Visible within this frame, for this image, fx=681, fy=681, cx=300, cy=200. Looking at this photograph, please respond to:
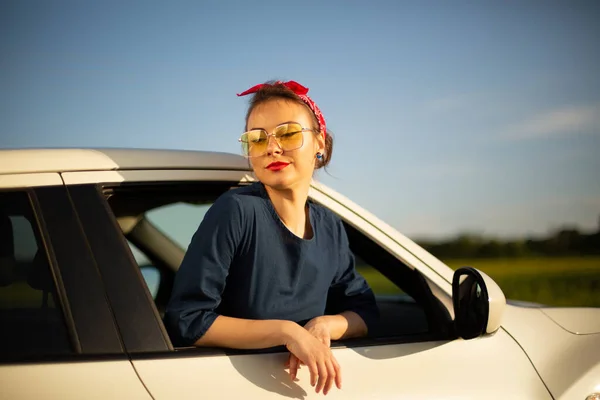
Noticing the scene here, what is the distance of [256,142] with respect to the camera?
213 cm

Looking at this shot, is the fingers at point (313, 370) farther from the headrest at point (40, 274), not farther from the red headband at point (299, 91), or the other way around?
the red headband at point (299, 91)

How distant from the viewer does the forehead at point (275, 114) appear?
2.15 meters

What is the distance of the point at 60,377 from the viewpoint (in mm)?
1640

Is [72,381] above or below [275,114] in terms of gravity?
below

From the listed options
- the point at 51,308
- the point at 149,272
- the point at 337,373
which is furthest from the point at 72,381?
the point at 149,272

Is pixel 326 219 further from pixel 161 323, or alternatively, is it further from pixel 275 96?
pixel 161 323

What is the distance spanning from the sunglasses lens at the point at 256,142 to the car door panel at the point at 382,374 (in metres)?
0.63

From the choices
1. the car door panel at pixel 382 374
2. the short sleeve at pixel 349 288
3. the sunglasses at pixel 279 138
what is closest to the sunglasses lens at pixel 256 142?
the sunglasses at pixel 279 138

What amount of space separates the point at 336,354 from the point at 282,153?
631 millimetres

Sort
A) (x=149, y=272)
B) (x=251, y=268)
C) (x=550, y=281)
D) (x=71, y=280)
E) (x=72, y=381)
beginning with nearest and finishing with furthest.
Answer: (x=72, y=381)
(x=71, y=280)
(x=251, y=268)
(x=149, y=272)
(x=550, y=281)

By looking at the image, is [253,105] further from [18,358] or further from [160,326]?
[18,358]

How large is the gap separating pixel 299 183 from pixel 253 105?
12.0 inches

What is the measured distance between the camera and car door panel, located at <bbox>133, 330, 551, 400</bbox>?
68.9 inches

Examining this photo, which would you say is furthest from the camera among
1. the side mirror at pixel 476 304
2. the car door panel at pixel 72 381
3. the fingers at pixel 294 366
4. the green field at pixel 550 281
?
the green field at pixel 550 281
